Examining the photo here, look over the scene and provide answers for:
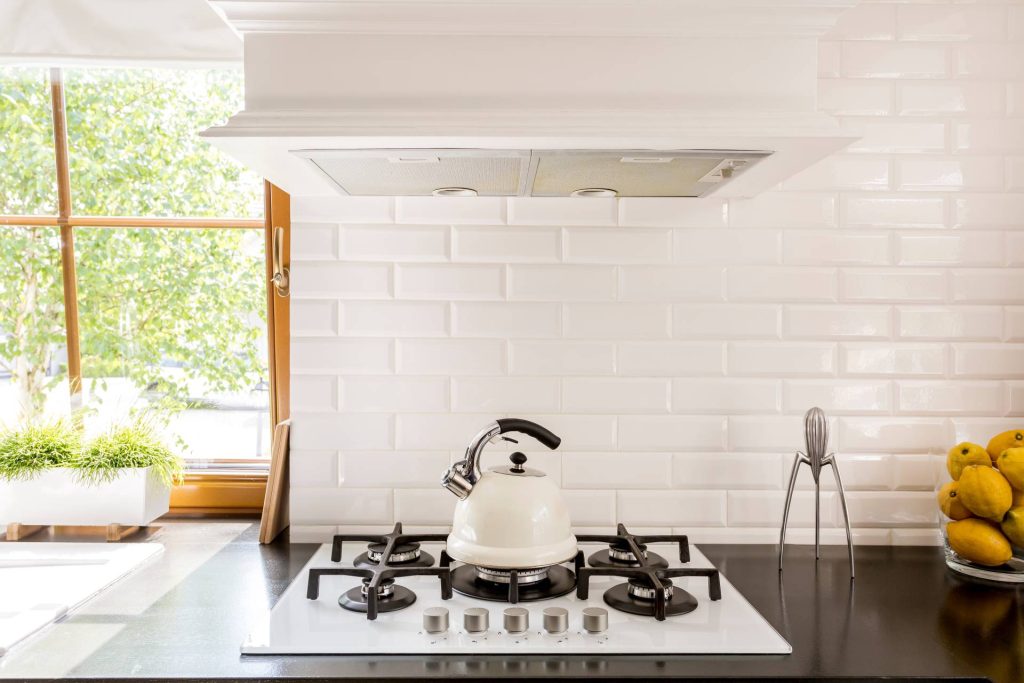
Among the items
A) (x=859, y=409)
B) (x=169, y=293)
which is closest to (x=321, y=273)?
(x=169, y=293)

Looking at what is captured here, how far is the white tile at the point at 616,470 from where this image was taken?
1.66m

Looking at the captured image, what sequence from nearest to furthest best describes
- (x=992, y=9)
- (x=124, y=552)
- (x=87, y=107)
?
(x=124, y=552) < (x=992, y=9) < (x=87, y=107)


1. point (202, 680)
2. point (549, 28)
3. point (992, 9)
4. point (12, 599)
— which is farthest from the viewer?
point (992, 9)

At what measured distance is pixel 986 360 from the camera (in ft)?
5.48

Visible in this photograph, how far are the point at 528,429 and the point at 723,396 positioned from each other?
1.66ft

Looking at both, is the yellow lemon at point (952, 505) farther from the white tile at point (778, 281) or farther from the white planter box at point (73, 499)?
the white planter box at point (73, 499)

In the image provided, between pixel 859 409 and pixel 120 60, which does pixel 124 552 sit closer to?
pixel 120 60

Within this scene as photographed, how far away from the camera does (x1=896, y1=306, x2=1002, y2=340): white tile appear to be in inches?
65.5

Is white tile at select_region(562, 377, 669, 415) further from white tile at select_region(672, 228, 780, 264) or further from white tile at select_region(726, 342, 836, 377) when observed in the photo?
white tile at select_region(672, 228, 780, 264)

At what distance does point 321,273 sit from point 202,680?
2.86 feet

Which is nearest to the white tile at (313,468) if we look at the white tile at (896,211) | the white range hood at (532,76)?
the white range hood at (532,76)

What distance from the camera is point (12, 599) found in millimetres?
1288

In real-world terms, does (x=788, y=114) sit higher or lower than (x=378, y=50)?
lower

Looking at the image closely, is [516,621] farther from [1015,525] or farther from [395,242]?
[1015,525]
